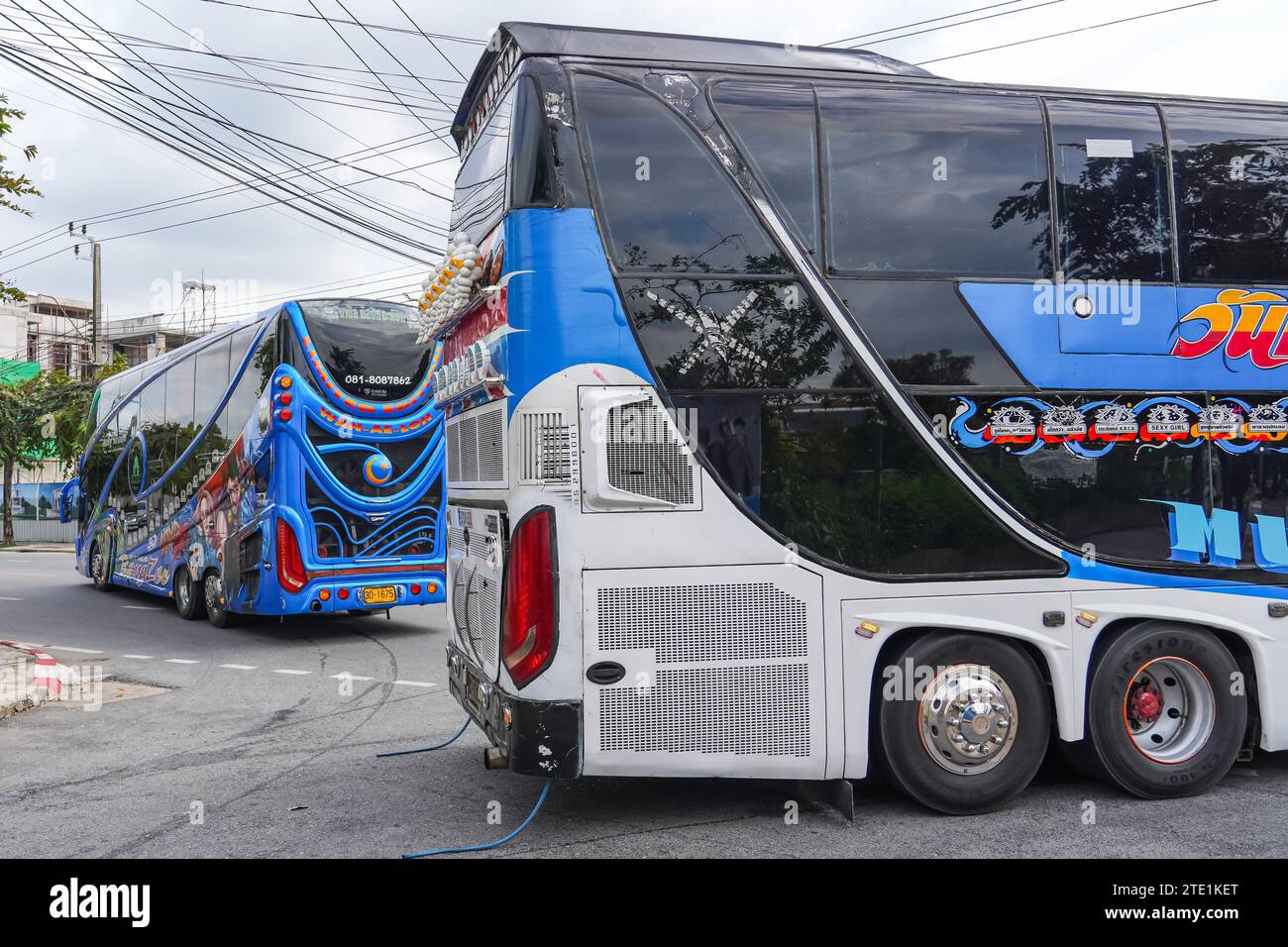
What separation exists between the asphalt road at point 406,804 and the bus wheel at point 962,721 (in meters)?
0.18

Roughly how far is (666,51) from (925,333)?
199cm

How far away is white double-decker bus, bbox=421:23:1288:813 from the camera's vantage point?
5301 millimetres

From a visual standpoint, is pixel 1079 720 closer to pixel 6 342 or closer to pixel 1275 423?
pixel 1275 423

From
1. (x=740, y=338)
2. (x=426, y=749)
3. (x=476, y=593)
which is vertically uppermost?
(x=740, y=338)

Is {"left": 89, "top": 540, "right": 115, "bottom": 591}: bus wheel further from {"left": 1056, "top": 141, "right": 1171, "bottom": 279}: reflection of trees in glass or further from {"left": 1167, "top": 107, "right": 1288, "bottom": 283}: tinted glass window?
{"left": 1167, "top": 107, "right": 1288, "bottom": 283}: tinted glass window

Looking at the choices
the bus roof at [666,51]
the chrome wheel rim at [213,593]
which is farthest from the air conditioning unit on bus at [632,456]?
the chrome wheel rim at [213,593]

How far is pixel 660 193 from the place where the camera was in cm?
546

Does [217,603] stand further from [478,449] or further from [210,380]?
[478,449]

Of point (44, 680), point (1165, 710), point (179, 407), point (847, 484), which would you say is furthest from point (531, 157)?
point (179, 407)

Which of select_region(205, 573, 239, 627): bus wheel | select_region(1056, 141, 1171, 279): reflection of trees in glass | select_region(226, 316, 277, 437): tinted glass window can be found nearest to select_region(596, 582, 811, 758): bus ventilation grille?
select_region(1056, 141, 1171, 279): reflection of trees in glass

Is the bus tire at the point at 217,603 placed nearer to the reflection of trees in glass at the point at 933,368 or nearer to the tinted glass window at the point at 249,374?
the tinted glass window at the point at 249,374

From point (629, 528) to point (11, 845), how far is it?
3.52 metres
